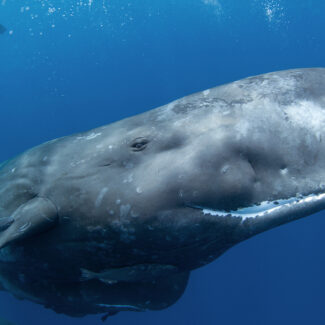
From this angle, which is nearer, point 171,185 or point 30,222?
point 171,185

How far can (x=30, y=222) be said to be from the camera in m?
4.49

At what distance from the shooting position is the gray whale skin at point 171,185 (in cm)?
388

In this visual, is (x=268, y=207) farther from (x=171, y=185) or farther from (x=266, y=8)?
(x=266, y=8)

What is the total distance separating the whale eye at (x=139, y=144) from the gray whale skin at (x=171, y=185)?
16 millimetres

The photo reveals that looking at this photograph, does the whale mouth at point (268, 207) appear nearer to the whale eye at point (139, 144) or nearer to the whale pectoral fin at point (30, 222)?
the whale eye at point (139, 144)

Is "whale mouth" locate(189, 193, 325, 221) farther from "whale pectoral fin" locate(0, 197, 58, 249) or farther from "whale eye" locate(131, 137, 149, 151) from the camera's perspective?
"whale pectoral fin" locate(0, 197, 58, 249)

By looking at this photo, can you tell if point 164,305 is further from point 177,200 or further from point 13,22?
point 13,22

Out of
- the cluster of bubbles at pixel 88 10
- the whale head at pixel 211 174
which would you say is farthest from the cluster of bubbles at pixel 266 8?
the whale head at pixel 211 174

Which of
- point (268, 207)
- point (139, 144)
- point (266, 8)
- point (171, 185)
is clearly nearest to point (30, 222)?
point (139, 144)

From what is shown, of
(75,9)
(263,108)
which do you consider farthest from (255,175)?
(75,9)

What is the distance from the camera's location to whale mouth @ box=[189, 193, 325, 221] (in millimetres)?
3814

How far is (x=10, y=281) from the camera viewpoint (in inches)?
233

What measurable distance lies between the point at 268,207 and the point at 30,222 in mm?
3089

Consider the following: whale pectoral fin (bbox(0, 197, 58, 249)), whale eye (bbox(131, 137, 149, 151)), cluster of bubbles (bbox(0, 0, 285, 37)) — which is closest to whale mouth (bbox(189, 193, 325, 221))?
whale eye (bbox(131, 137, 149, 151))
